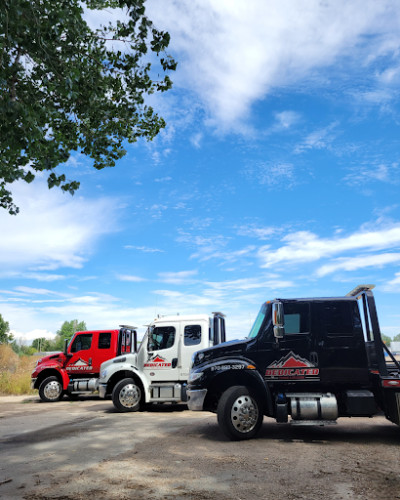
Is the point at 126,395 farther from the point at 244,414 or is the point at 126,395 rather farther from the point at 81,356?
the point at 244,414

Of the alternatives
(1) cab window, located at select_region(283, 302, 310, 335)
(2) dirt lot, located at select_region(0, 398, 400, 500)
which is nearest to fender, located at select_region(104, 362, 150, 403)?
(2) dirt lot, located at select_region(0, 398, 400, 500)

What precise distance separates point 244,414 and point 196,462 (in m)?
1.62

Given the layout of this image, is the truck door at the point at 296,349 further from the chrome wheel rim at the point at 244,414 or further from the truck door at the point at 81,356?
the truck door at the point at 81,356

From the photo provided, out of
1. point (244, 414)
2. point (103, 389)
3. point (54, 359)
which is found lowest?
point (244, 414)

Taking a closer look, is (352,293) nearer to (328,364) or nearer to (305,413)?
(328,364)

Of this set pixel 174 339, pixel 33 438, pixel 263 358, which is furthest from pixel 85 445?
pixel 174 339

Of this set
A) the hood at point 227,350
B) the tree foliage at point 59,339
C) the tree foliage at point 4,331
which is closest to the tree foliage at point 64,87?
the hood at point 227,350

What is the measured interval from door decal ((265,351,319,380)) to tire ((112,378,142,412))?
5.73m

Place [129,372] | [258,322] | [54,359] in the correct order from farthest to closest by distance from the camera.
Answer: [54,359], [129,372], [258,322]

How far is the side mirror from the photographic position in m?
7.22

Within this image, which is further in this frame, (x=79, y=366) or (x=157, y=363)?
(x=79, y=366)

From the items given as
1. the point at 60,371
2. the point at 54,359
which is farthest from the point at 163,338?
the point at 54,359

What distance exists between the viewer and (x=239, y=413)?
7230 millimetres

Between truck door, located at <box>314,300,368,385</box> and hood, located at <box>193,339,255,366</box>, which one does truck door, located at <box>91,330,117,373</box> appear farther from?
truck door, located at <box>314,300,368,385</box>
